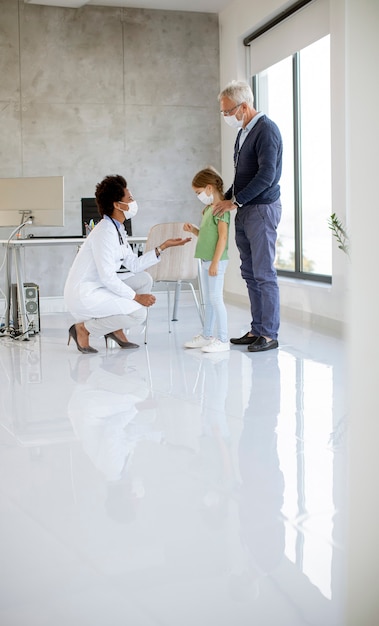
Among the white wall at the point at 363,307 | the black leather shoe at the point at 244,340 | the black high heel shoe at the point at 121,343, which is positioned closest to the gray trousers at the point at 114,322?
the black high heel shoe at the point at 121,343

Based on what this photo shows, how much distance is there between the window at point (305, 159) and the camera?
6656 millimetres

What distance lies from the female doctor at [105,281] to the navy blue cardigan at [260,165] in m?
0.74

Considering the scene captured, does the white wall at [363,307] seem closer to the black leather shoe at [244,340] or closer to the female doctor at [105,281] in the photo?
the female doctor at [105,281]

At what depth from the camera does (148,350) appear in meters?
5.02

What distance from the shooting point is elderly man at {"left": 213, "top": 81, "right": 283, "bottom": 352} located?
4684mm

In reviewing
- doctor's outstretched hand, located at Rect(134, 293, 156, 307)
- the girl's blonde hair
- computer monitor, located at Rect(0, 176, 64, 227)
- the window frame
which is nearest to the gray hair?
the girl's blonde hair

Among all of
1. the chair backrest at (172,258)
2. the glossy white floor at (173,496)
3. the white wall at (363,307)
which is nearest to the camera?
the white wall at (363,307)

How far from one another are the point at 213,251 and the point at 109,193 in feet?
2.52

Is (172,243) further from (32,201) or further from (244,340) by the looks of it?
(32,201)

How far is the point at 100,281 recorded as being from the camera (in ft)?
16.3

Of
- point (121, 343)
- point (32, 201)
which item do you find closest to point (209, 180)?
point (121, 343)

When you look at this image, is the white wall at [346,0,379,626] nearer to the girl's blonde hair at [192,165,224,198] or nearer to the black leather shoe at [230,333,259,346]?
the girl's blonde hair at [192,165,224,198]

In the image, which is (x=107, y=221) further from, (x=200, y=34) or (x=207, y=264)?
(x=200, y=34)

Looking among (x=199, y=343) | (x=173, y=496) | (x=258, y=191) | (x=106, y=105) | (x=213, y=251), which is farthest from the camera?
(x=106, y=105)
